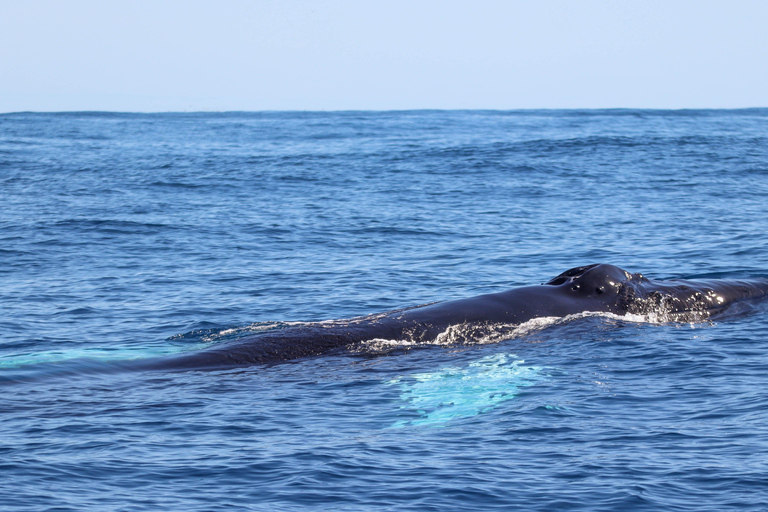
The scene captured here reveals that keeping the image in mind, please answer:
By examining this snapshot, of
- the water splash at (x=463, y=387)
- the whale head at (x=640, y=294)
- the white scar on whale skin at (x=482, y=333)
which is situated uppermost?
the whale head at (x=640, y=294)

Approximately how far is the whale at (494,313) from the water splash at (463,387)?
4.59 feet

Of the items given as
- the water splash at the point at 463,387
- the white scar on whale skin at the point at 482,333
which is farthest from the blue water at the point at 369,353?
the white scar on whale skin at the point at 482,333

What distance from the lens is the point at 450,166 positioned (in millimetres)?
51531

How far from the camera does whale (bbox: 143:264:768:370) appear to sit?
51.0ft

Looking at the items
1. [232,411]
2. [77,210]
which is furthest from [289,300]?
[77,210]

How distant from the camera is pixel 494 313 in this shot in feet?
55.7

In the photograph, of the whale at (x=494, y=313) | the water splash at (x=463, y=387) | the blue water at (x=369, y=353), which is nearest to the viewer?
the blue water at (x=369, y=353)

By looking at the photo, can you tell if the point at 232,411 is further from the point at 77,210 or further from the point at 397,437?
the point at 77,210

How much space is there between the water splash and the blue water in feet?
0.19

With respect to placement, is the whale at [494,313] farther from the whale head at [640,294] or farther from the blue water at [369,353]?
the blue water at [369,353]

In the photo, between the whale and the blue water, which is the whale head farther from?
the blue water

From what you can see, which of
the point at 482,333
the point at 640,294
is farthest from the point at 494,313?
the point at 640,294

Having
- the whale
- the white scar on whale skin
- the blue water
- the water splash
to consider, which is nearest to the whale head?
the whale

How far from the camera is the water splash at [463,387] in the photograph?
42.5ft
